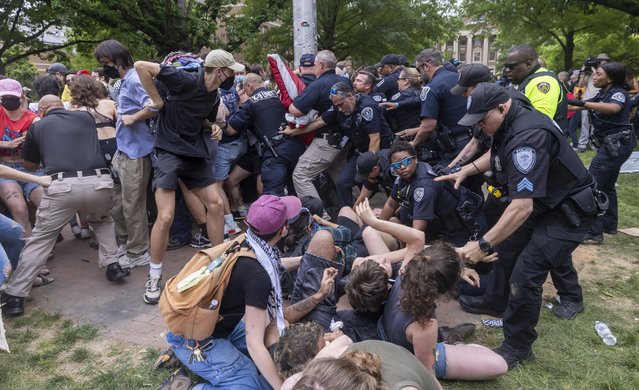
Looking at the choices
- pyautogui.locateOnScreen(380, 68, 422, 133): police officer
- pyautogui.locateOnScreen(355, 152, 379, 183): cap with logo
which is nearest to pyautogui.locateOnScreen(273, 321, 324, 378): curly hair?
pyautogui.locateOnScreen(355, 152, 379, 183): cap with logo

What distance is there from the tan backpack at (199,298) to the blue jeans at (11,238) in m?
1.98

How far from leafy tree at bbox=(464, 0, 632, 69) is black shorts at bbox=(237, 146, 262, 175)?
1061 cm

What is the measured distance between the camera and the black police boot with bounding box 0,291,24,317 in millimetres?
3707

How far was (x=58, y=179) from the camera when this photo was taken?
12.5 ft

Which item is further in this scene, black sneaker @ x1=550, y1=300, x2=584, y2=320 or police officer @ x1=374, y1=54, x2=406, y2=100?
police officer @ x1=374, y1=54, x2=406, y2=100

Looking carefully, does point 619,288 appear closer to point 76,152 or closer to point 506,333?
point 506,333

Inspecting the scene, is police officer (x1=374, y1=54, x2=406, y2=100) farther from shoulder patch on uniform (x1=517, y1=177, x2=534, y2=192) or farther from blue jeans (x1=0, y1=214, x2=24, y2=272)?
blue jeans (x1=0, y1=214, x2=24, y2=272)

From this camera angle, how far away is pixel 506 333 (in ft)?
9.98

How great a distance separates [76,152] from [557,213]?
3.70 m

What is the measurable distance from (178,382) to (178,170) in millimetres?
1835

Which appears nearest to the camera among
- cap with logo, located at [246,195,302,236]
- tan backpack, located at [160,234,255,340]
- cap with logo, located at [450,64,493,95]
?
tan backpack, located at [160,234,255,340]

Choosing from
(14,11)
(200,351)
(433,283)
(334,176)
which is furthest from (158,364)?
(14,11)

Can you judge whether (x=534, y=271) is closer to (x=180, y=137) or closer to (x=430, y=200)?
(x=430, y=200)

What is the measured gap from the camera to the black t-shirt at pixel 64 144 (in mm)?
3863
